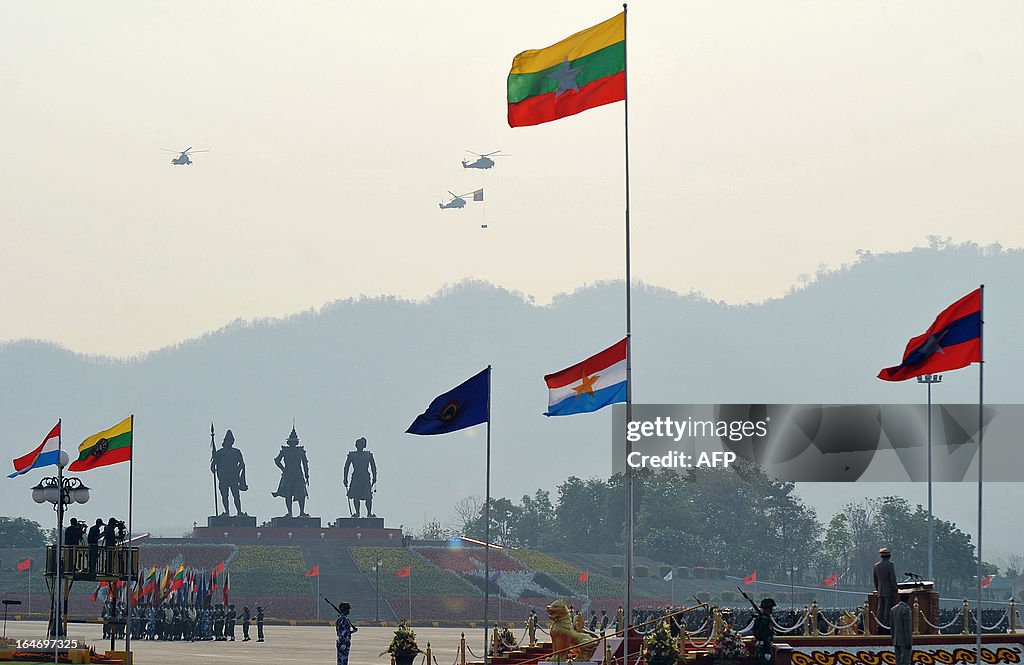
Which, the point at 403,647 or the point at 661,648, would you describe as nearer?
the point at 661,648

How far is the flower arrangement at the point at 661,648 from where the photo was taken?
26.3 m

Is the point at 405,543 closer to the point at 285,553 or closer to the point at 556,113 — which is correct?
the point at 285,553

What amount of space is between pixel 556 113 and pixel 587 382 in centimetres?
452

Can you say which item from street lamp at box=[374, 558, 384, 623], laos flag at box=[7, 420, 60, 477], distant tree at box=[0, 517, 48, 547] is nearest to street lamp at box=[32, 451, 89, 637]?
laos flag at box=[7, 420, 60, 477]

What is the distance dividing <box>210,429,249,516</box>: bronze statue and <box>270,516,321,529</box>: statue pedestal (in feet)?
9.93

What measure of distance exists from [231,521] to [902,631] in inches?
3256

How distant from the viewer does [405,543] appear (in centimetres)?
10250

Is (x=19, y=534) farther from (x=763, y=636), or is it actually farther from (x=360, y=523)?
(x=763, y=636)

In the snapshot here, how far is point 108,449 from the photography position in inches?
1268

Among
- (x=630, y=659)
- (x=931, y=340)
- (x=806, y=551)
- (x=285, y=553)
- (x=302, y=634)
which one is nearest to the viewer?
(x=931, y=340)

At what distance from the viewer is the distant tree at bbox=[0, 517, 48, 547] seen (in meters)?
142

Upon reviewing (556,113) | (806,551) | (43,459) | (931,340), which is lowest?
(806,551)

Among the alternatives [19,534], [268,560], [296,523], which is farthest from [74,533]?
[19,534]

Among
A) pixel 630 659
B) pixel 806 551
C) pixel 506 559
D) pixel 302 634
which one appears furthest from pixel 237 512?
pixel 630 659
